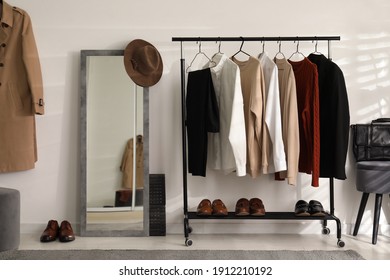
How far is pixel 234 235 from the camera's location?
3.67 meters

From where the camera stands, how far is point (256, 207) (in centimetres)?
→ 344

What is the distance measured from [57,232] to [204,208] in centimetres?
119

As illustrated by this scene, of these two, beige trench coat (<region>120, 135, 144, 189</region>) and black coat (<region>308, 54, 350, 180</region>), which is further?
beige trench coat (<region>120, 135, 144, 189</region>)

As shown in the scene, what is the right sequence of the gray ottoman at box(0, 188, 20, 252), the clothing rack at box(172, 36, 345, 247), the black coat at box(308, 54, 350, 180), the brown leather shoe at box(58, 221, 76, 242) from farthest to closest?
the brown leather shoe at box(58, 221, 76, 242)
the clothing rack at box(172, 36, 345, 247)
the black coat at box(308, 54, 350, 180)
the gray ottoman at box(0, 188, 20, 252)

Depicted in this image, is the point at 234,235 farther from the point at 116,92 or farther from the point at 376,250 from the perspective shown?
the point at 116,92

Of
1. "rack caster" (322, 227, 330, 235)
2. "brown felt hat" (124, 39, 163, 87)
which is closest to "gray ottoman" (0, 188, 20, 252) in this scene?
"brown felt hat" (124, 39, 163, 87)

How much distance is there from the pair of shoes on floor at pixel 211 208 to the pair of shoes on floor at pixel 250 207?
11cm

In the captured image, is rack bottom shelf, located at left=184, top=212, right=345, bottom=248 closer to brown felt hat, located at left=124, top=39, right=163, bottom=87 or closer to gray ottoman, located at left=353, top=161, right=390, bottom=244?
gray ottoman, located at left=353, top=161, right=390, bottom=244

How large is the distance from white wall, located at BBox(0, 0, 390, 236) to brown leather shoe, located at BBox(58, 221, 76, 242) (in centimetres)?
20

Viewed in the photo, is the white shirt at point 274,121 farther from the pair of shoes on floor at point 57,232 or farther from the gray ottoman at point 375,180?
the pair of shoes on floor at point 57,232

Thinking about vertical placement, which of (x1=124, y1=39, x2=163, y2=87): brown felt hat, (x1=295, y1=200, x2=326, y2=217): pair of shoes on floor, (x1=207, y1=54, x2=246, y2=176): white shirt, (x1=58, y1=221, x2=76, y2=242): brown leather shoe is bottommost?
(x1=58, y1=221, x2=76, y2=242): brown leather shoe

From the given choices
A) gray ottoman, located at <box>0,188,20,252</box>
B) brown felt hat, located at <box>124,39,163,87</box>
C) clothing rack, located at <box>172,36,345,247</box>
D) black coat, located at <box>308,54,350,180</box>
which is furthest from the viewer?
brown felt hat, located at <box>124,39,163,87</box>

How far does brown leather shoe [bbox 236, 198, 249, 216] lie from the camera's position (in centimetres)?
341

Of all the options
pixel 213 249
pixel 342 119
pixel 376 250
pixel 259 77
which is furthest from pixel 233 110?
pixel 376 250
